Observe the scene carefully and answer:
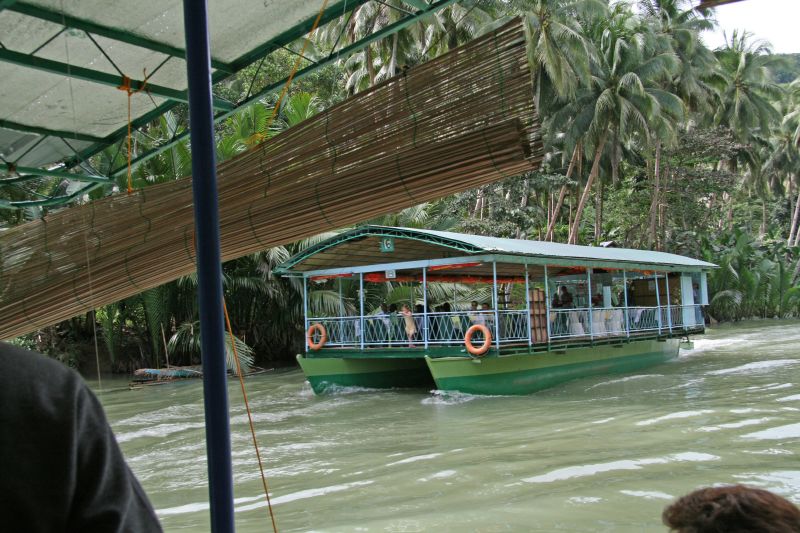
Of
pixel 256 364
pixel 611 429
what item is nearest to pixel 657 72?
pixel 256 364

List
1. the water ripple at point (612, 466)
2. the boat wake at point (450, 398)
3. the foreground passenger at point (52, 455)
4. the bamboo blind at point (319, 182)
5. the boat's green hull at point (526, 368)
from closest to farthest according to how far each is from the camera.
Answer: the foreground passenger at point (52, 455) → the bamboo blind at point (319, 182) → the water ripple at point (612, 466) → the boat wake at point (450, 398) → the boat's green hull at point (526, 368)

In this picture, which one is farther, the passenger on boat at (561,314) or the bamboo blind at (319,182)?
the passenger on boat at (561,314)

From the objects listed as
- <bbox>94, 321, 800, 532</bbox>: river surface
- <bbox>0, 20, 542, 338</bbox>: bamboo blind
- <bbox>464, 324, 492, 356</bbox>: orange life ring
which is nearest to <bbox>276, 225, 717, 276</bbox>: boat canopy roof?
<bbox>464, 324, 492, 356</bbox>: orange life ring

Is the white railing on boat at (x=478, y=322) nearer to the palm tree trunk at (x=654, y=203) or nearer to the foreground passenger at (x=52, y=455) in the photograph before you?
the foreground passenger at (x=52, y=455)

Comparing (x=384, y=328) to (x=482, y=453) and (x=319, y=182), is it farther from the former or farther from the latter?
(x=319, y=182)

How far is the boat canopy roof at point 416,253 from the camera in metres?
13.8

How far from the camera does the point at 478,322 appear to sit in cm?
1473

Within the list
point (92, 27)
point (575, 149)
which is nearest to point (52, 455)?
point (92, 27)

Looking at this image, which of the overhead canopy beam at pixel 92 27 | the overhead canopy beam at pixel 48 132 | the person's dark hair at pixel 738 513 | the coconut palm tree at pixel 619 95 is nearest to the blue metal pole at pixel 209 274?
the person's dark hair at pixel 738 513

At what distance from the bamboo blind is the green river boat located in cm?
1083

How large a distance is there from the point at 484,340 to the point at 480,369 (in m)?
0.58

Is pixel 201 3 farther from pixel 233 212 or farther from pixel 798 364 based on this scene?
pixel 798 364

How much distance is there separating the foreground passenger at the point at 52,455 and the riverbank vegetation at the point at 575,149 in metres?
16.6

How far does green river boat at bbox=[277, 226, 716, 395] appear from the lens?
13953mm
